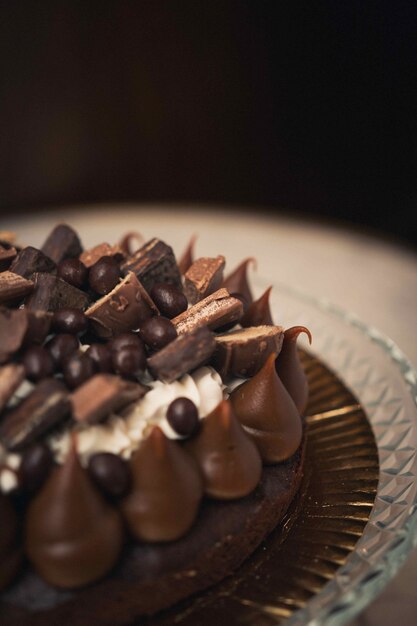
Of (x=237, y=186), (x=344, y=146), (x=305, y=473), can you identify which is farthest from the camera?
(x=237, y=186)

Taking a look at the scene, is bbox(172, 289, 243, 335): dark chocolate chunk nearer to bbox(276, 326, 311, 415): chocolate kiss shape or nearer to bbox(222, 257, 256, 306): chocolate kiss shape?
bbox(276, 326, 311, 415): chocolate kiss shape

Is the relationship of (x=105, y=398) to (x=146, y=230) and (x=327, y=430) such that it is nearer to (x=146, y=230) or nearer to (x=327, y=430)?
(x=327, y=430)

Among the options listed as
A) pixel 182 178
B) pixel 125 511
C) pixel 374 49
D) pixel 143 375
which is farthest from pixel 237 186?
pixel 125 511

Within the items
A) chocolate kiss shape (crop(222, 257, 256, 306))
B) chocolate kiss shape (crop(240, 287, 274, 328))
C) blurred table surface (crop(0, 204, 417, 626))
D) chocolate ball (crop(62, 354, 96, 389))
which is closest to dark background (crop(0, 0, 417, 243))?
blurred table surface (crop(0, 204, 417, 626))

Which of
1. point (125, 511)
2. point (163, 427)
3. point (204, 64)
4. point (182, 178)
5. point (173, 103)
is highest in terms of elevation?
point (204, 64)

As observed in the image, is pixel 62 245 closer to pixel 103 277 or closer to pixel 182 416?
pixel 103 277

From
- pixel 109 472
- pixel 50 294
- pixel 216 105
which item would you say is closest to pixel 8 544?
pixel 109 472

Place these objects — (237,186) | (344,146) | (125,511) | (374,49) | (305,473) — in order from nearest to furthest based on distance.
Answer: (125,511) < (305,473) < (374,49) < (344,146) < (237,186)
